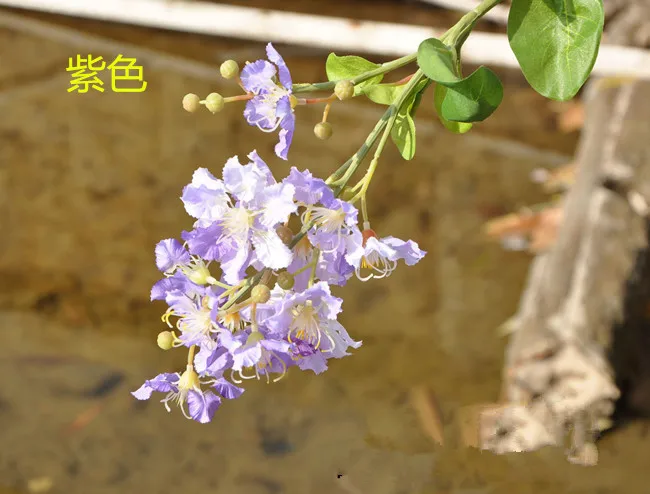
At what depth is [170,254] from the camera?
0.47 meters

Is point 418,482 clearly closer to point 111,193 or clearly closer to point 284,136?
point 284,136

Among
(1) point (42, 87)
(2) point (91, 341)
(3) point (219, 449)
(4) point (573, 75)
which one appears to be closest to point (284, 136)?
(4) point (573, 75)

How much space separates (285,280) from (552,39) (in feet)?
0.90

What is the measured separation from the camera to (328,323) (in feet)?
1.51

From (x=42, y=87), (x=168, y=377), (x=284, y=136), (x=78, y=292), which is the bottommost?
(x=78, y=292)

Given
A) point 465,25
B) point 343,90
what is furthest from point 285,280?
point 465,25

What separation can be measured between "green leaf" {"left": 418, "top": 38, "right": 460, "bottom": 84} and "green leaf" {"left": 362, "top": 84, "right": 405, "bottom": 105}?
0.16 feet

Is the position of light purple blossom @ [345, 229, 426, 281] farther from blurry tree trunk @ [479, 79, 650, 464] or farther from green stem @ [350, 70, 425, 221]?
blurry tree trunk @ [479, 79, 650, 464]

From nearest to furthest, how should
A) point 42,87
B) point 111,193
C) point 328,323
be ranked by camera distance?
point 328,323 < point 111,193 < point 42,87

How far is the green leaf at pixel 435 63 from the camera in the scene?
1.55 ft

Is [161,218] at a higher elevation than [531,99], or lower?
lower

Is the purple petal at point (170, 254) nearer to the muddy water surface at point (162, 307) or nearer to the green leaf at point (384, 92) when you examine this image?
the green leaf at point (384, 92)

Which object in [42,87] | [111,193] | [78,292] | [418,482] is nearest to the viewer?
[418,482]

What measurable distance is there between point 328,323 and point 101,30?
2.62 meters
